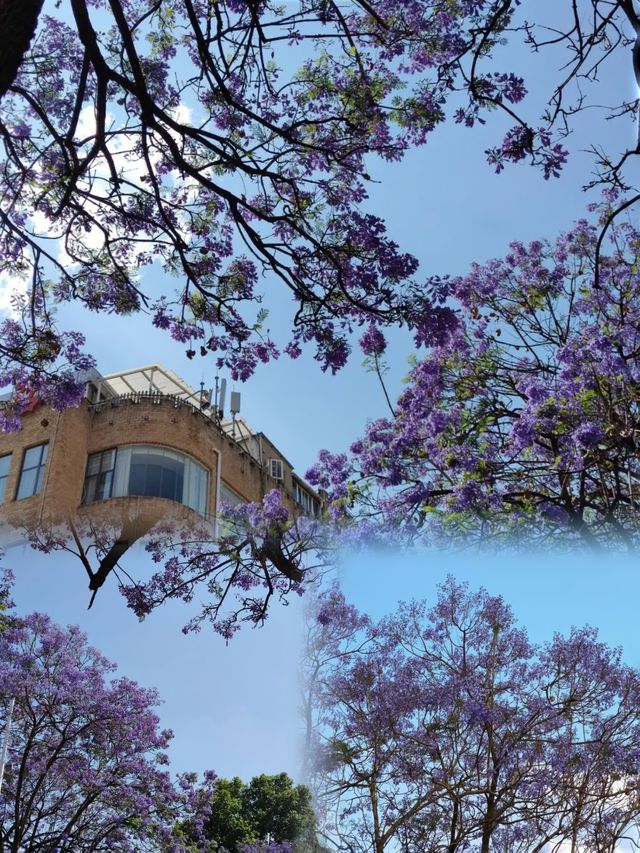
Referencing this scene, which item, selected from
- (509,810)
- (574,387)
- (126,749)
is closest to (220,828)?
(126,749)

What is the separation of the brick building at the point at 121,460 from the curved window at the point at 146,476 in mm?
17

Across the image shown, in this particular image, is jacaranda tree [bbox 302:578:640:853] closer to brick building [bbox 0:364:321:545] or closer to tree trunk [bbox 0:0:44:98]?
tree trunk [bbox 0:0:44:98]

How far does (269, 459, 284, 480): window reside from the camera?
52.5 ft

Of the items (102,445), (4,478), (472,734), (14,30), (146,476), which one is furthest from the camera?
(102,445)

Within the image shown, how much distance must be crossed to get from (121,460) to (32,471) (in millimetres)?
1435

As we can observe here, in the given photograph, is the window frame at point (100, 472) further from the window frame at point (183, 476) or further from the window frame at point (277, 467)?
the window frame at point (277, 467)

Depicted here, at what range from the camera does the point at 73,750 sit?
920cm

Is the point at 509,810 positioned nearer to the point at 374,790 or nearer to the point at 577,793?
the point at 577,793

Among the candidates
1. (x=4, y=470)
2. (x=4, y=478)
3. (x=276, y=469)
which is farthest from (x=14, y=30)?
(x=276, y=469)

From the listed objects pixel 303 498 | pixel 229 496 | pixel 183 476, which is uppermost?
pixel 303 498

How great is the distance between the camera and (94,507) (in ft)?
42.3

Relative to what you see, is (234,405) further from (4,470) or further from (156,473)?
(4,470)

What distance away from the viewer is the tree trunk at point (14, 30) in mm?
2213

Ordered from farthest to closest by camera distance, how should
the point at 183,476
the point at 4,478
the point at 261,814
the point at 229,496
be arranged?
1. the point at 229,496
2. the point at 183,476
3. the point at 4,478
4. the point at 261,814
